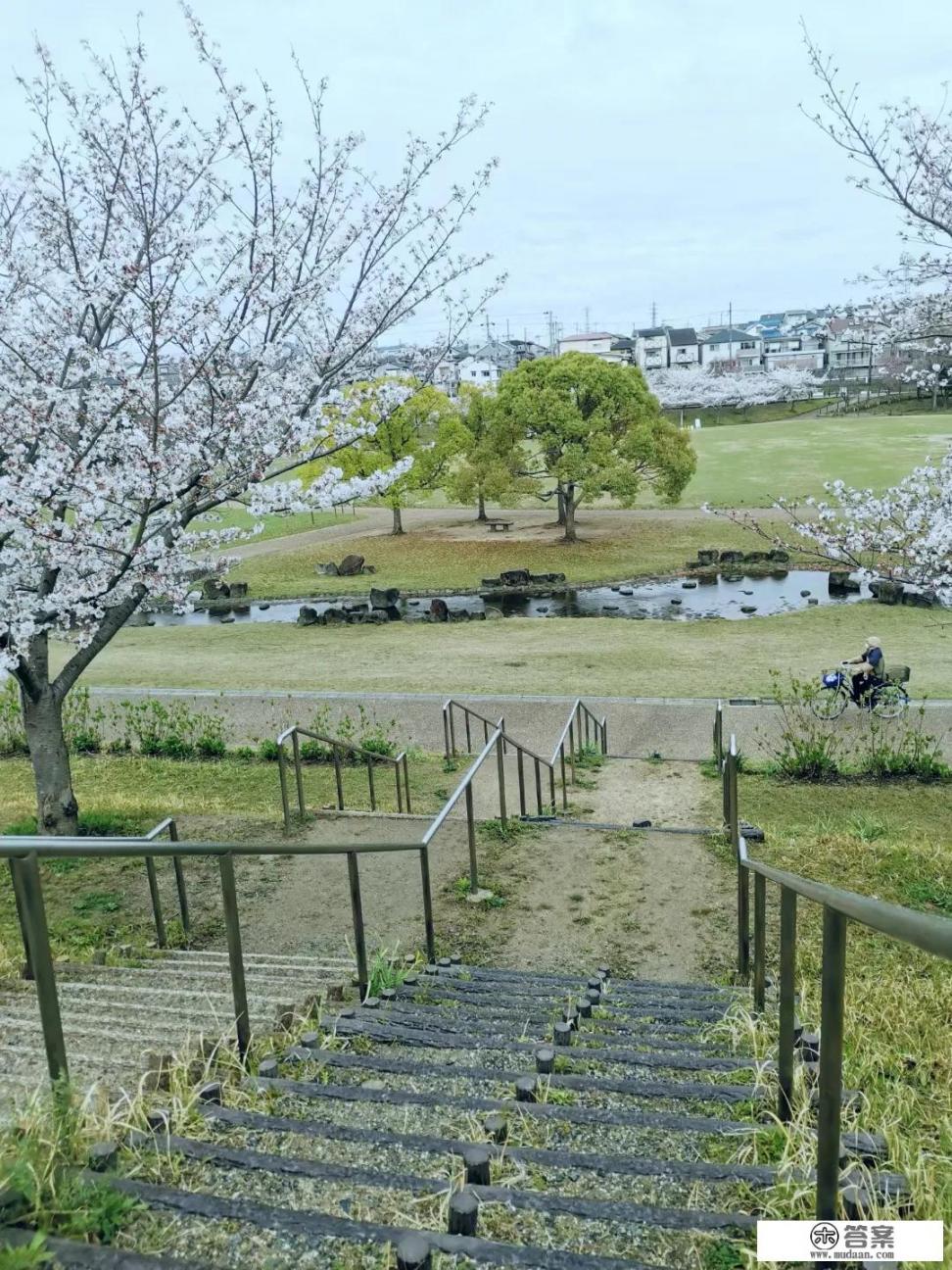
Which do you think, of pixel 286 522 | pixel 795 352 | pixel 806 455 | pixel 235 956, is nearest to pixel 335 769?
pixel 235 956

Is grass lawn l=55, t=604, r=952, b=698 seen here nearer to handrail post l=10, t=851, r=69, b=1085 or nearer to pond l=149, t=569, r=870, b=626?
pond l=149, t=569, r=870, b=626

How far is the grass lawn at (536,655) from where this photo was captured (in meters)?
16.1

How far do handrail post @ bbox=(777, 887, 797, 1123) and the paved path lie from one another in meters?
9.24

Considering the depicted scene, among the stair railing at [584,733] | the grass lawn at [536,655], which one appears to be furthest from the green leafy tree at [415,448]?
the stair railing at [584,733]

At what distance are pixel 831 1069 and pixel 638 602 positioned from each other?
78.4 feet

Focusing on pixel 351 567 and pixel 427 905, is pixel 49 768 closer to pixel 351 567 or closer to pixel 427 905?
pixel 427 905

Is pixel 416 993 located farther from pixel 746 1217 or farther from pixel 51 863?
pixel 51 863

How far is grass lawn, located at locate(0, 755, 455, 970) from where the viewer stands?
6.50 m

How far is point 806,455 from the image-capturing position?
4638 cm

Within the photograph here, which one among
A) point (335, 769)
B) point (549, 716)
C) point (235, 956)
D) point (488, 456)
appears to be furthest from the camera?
point (488, 456)

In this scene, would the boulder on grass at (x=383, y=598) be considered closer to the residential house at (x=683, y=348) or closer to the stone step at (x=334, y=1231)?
the stone step at (x=334, y=1231)

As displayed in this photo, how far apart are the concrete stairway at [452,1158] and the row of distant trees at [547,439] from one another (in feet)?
89.3

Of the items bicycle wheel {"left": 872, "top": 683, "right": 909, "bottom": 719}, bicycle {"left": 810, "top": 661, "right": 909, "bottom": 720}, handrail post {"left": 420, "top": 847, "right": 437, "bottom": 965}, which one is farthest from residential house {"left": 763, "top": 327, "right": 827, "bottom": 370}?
handrail post {"left": 420, "top": 847, "right": 437, "bottom": 965}

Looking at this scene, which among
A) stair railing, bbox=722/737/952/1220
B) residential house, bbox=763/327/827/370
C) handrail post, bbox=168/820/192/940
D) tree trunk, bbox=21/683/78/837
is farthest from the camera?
residential house, bbox=763/327/827/370
